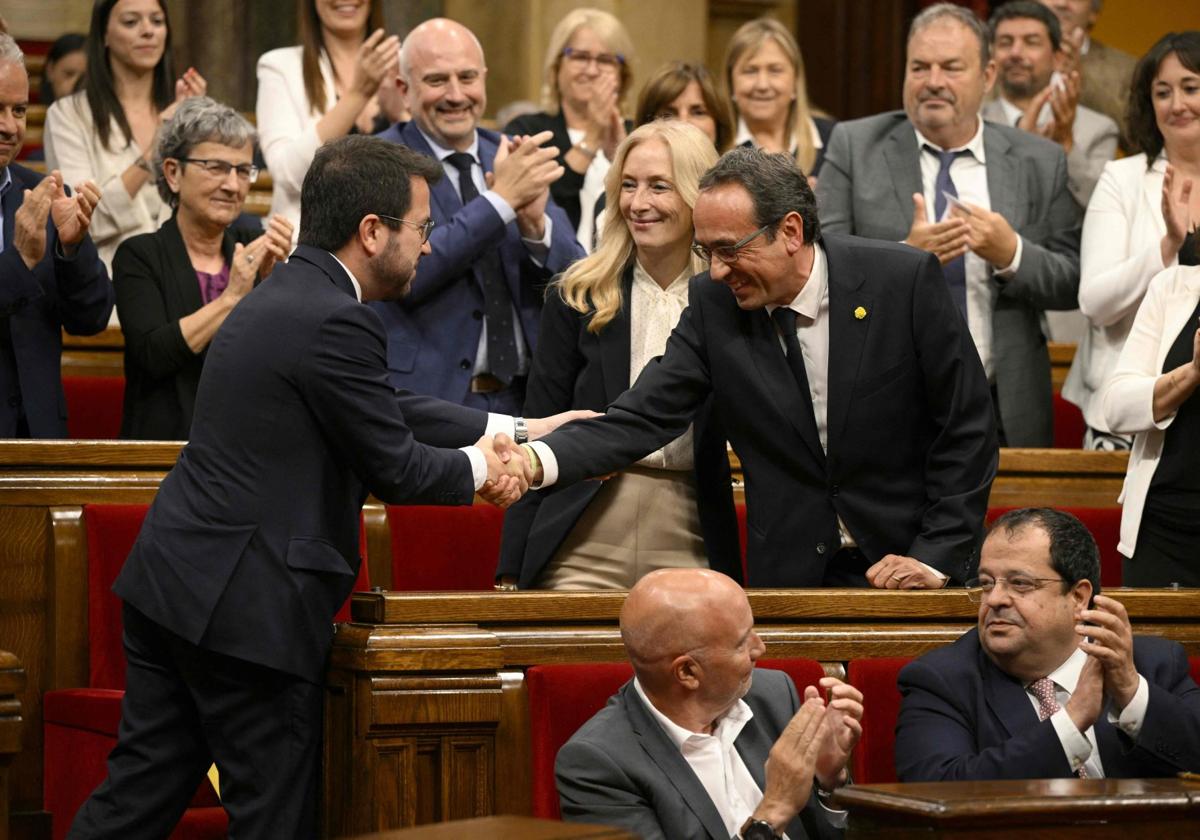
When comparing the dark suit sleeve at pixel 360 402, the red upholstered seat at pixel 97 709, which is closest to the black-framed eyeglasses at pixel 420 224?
the dark suit sleeve at pixel 360 402

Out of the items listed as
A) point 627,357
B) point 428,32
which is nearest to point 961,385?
point 627,357

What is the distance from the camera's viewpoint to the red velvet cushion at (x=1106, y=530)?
4297 mm

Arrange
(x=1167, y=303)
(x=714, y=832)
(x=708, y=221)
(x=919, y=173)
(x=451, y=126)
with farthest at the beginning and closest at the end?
1. (x=919, y=173)
2. (x=451, y=126)
3. (x=1167, y=303)
4. (x=708, y=221)
5. (x=714, y=832)

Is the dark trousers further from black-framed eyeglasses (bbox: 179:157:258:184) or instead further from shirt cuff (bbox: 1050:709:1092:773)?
black-framed eyeglasses (bbox: 179:157:258:184)

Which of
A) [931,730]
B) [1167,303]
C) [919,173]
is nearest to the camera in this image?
[931,730]

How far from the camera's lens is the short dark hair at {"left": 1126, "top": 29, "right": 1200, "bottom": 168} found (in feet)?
14.3

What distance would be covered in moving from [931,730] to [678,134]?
1.40 metres

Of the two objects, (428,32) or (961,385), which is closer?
(961,385)

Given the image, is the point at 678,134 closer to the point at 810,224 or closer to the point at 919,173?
the point at 810,224

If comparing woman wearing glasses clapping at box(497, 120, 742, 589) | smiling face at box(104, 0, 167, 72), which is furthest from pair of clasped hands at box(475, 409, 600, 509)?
smiling face at box(104, 0, 167, 72)

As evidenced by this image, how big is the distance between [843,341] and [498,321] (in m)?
1.13

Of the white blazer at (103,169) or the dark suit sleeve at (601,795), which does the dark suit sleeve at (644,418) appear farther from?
the white blazer at (103,169)

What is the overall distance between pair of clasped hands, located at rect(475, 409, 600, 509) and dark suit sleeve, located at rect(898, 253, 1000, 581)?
63 centimetres

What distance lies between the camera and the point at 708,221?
329 centimetres
